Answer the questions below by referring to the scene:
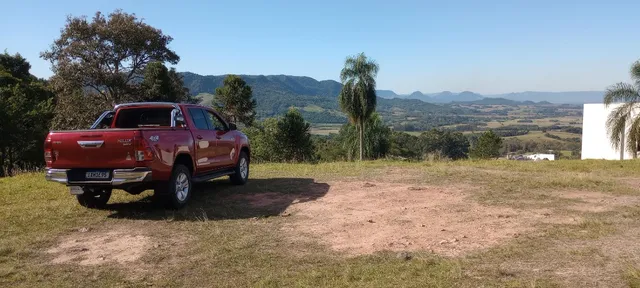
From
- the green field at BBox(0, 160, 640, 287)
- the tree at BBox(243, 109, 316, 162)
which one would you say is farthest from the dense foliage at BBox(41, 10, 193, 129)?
the green field at BBox(0, 160, 640, 287)

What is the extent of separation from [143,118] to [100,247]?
3.73 metres

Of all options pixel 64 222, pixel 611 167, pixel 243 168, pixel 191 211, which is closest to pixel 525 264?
pixel 191 211

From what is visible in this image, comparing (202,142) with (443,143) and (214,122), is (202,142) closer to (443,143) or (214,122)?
(214,122)

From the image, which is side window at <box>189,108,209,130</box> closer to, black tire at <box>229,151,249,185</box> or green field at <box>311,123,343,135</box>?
black tire at <box>229,151,249,185</box>

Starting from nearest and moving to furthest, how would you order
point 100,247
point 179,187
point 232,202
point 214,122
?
point 100,247
point 179,187
point 232,202
point 214,122

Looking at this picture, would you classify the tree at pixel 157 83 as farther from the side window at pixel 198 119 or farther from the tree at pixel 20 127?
the side window at pixel 198 119

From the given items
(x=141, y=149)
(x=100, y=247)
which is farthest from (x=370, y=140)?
(x=100, y=247)

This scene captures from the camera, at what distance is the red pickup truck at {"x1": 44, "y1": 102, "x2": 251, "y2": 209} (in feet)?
22.2

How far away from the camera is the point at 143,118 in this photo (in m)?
8.77

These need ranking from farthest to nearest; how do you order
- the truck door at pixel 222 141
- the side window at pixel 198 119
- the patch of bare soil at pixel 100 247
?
the truck door at pixel 222 141
the side window at pixel 198 119
the patch of bare soil at pixel 100 247

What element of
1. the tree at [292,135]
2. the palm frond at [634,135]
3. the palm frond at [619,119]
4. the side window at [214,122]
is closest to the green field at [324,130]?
the tree at [292,135]

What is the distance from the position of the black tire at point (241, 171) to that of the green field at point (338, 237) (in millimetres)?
390

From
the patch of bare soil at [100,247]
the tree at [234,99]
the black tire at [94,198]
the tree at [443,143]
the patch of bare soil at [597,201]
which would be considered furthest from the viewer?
the tree at [443,143]

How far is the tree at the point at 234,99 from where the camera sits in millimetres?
34406
